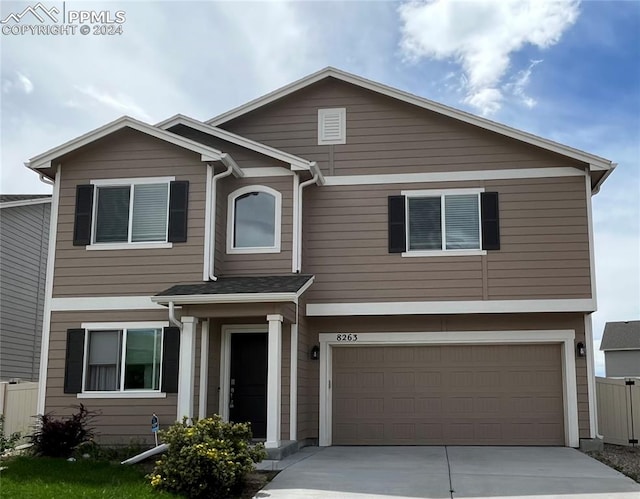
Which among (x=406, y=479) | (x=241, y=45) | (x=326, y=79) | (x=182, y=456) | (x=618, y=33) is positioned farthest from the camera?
(x=326, y=79)

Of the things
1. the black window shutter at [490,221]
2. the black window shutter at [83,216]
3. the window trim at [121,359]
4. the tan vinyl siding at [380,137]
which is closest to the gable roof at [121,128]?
the black window shutter at [83,216]

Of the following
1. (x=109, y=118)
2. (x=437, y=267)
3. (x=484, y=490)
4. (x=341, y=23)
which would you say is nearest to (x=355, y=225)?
(x=437, y=267)

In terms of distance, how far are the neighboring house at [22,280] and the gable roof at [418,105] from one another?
23.2 feet

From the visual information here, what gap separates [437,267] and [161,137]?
5748mm

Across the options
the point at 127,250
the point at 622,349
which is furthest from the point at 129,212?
the point at 622,349

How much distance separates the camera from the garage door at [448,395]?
14664mm

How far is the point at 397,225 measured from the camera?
1488cm

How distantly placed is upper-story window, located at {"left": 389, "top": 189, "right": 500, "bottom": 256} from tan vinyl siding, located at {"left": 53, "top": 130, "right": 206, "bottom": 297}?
386 centimetres

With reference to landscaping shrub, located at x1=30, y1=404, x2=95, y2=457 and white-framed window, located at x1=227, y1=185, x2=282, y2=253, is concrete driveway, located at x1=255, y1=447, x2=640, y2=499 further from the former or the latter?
white-framed window, located at x1=227, y1=185, x2=282, y2=253

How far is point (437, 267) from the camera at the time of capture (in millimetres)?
14648

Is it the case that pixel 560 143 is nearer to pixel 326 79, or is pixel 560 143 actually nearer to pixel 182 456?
pixel 326 79

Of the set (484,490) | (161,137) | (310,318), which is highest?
(161,137)

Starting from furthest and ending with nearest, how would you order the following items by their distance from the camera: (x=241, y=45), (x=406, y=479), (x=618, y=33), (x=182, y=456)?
(x=241, y=45) → (x=618, y=33) → (x=406, y=479) → (x=182, y=456)

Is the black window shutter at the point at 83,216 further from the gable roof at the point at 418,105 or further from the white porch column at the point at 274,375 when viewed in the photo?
the white porch column at the point at 274,375
